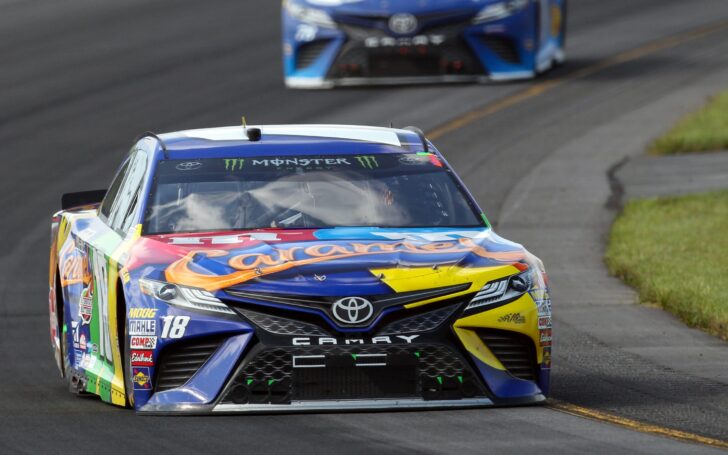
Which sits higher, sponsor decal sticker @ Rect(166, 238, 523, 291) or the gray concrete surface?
sponsor decal sticker @ Rect(166, 238, 523, 291)

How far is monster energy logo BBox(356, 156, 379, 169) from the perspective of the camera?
9.52 metres

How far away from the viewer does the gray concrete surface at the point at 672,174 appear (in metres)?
18.7

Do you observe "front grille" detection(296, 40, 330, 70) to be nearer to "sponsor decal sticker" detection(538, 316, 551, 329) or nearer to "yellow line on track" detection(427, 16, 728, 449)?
"yellow line on track" detection(427, 16, 728, 449)

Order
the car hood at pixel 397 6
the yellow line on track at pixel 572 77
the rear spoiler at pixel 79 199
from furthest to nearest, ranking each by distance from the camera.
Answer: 1. the car hood at pixel 397 6
2. the yellow line on track at pixel 572 77
3. the rear spoiler at pixel 79 199

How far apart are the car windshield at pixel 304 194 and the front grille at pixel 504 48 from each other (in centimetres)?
1355

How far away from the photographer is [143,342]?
326 inches

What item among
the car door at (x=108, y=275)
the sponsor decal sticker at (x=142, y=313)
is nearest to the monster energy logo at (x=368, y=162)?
the car door at (x=108, y=275)

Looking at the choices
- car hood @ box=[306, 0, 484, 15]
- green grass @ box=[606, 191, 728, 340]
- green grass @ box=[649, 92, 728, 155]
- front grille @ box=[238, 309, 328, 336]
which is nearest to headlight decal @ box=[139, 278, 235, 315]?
front grille @ box=[238, 309, 328, 336]

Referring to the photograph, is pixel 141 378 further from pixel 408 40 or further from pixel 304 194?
pixel 408 40

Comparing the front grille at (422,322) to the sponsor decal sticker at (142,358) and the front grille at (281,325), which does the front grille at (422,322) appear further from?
the sponsor decal sticker at (142,358)

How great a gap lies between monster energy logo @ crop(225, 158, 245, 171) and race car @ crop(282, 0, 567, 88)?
1291cm

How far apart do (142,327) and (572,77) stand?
17.5m

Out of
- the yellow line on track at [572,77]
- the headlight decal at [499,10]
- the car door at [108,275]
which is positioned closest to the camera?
the car door at [108,275]

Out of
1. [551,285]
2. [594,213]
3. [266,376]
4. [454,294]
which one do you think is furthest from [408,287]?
[594,213]
